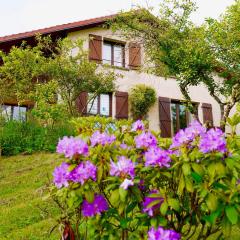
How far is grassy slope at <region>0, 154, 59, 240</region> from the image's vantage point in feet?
21.6

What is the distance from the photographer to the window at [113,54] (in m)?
20.1

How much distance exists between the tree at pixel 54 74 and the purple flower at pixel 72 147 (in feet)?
39.7

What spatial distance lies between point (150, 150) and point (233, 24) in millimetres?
11921

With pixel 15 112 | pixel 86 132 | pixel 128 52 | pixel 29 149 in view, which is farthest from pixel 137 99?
pixel 86 132

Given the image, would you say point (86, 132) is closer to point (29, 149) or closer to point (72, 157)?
point (72, 157)

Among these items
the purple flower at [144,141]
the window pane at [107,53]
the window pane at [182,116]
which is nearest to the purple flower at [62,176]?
the purple flower at [144,141]

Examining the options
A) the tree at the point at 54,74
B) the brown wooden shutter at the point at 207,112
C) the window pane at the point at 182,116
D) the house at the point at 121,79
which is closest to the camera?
the tree at the point at 54,74

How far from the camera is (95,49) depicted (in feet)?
63.7

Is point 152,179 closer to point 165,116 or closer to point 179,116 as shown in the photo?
point 165,116

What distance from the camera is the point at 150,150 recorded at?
2.84 meters

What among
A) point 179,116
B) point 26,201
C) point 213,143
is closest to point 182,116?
point 179,116

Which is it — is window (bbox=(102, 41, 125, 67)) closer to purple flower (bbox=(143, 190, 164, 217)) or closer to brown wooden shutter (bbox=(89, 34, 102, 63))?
brown wooden shutter (bbox=(89, 34, 102, 63))

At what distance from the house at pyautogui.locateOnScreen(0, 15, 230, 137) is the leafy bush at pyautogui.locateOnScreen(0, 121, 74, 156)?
9.83 ft

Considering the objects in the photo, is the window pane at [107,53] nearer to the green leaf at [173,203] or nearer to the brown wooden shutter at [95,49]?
the brown wooden shutter at [95,49]
